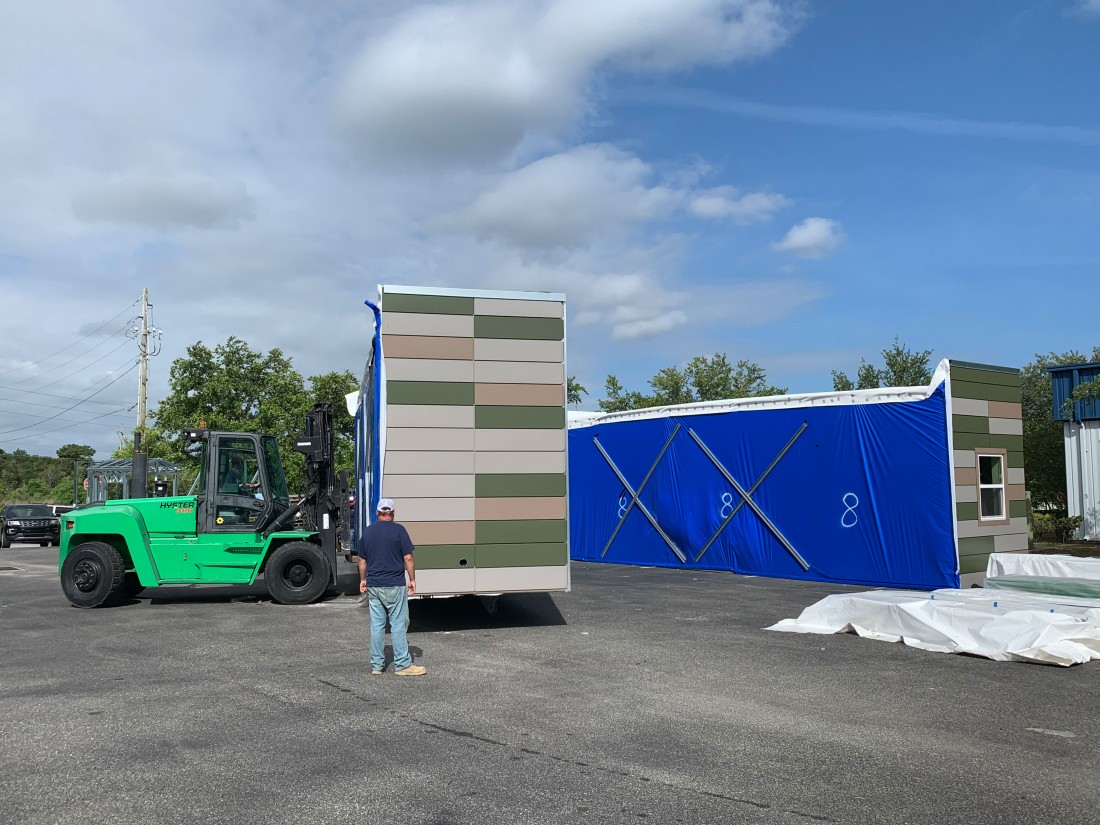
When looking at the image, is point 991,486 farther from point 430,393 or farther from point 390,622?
point 390,622

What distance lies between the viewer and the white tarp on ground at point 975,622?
30.5ft

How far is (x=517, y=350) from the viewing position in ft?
36.7

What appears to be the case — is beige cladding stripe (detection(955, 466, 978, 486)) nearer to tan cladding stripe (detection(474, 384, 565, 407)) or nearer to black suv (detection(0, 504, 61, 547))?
tan cladding stripe (detection(474, 384, 565, 407))

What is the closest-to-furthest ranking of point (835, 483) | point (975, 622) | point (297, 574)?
point (975, 622)
point (297, 574)
point (835, 483)

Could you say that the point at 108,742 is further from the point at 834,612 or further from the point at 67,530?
the point at 67,530

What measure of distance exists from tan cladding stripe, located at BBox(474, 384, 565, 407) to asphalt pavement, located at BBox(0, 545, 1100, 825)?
2.81 metres

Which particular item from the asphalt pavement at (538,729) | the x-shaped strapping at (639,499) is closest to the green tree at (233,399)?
the x-shaped strapping at (639,499)

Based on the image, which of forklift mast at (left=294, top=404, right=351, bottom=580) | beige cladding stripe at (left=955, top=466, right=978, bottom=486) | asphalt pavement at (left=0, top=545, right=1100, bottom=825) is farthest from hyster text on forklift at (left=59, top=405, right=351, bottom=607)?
beige cladding stripe at (left=955, top=466, right=978, bottom=486)

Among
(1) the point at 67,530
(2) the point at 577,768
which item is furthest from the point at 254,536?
(2) the point at 577,768

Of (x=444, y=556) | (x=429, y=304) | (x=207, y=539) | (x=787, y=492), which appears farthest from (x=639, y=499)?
(x=429, y=304)

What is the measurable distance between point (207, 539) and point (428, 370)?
220 inches

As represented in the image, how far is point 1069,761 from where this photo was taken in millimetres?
6043

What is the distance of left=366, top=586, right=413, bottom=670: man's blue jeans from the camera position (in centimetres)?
874

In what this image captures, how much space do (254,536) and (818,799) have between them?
10984mm
